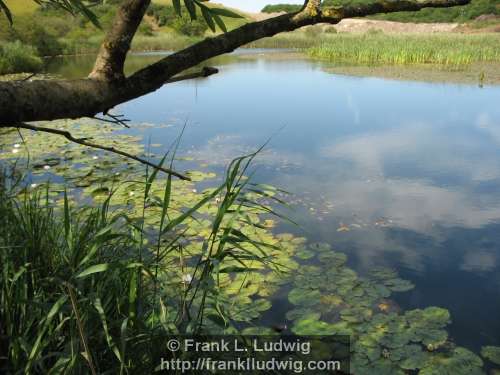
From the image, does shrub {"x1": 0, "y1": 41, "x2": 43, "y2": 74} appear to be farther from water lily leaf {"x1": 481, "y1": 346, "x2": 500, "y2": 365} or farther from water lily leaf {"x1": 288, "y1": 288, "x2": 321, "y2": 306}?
water lily leaf {"x1": 481, "y1": 346, "x2": 500, "y2": 365}

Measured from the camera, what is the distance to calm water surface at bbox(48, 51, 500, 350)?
9.80ft

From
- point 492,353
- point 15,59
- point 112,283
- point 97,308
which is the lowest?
point 492,353

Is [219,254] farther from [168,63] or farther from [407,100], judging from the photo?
[407,100]

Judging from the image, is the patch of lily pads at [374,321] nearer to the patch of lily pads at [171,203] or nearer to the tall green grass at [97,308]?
the patch of lily pads at [171,203]

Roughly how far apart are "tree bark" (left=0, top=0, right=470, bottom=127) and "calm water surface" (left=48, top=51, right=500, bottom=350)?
6.33 ft

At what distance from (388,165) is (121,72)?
4.74 metres

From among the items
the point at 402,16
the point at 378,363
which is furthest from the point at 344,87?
the point at 402,16

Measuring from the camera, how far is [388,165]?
517 cm

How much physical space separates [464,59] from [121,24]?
15565 mm

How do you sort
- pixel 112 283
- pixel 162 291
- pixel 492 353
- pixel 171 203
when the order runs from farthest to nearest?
pixel 171 203, pixel 492 353, pixel 162 291, pixel 112 283

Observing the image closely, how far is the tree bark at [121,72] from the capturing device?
71 cm

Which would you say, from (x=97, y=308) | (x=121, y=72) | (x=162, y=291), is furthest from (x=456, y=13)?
(x=121, y=72)

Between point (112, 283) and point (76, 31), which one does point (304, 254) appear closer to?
point (112, 283)

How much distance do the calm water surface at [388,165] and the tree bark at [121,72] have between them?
1.93m
